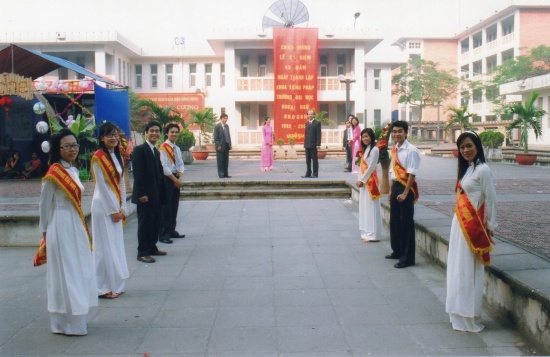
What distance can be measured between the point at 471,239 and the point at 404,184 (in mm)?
2153

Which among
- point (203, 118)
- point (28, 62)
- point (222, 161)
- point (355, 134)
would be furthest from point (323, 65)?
point (28, 62)

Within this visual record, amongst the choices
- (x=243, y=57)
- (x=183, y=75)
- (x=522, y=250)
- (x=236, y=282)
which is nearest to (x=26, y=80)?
(x=236, y=282)

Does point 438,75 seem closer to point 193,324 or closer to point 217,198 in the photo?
point 217,198

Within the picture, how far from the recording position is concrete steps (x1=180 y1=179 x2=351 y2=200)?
1247 cm

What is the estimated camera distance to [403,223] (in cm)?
642

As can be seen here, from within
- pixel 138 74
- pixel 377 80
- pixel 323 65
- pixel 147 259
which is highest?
pixel 138 74

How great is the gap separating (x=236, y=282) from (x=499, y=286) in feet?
8.45

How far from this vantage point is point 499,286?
4.58 m

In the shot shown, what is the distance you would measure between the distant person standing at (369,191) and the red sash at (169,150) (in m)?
2.59

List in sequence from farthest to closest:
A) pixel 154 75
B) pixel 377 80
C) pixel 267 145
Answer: pixel 377 80, pixel 154 75, pixel 267 145

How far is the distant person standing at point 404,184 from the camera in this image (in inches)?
246

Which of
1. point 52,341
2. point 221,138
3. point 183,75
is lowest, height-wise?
point 52,341

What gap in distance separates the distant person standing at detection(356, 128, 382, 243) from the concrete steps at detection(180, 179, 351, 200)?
4.48m

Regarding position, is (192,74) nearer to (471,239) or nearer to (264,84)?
(264,84)
